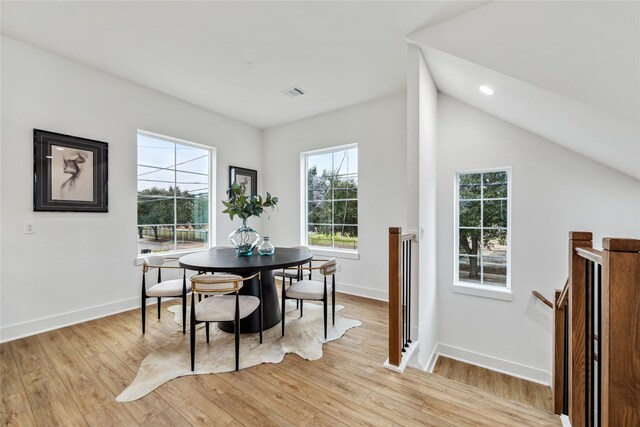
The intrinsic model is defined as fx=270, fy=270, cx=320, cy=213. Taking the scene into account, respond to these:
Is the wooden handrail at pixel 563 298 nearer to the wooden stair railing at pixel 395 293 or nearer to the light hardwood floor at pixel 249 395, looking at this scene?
the light hardwood floor at pixel 249 395

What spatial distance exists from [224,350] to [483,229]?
3.33m

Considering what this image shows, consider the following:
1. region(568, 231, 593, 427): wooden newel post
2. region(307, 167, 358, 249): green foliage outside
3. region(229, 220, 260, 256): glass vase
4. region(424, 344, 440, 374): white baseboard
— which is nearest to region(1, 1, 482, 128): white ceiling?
region(307, 167, 358, 249): green foliage outside

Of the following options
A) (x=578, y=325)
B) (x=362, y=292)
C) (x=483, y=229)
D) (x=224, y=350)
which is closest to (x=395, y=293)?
(x=578, y=325)

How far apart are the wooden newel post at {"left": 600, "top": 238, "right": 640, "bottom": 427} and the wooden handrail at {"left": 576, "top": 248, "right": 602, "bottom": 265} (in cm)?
13

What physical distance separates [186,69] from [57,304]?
291cm

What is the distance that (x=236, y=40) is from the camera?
2.63 metres

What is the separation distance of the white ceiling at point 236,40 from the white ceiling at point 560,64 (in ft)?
0.94

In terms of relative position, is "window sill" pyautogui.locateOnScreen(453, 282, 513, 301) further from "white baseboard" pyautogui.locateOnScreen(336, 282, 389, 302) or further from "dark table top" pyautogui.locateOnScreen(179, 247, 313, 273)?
"dark table top" pyautogui.locateOnScreen(179, 247, 313, 273)

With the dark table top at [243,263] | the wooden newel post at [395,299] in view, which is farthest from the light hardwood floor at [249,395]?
the dark table top at [243,263]

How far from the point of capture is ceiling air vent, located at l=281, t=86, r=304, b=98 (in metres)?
3.64

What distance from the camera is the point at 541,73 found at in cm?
194

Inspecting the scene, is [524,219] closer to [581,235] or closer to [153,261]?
[581,235]

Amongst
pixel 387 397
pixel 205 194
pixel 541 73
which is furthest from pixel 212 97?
pixel 387 397

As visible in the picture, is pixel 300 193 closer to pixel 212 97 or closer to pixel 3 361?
pixel 212 97
